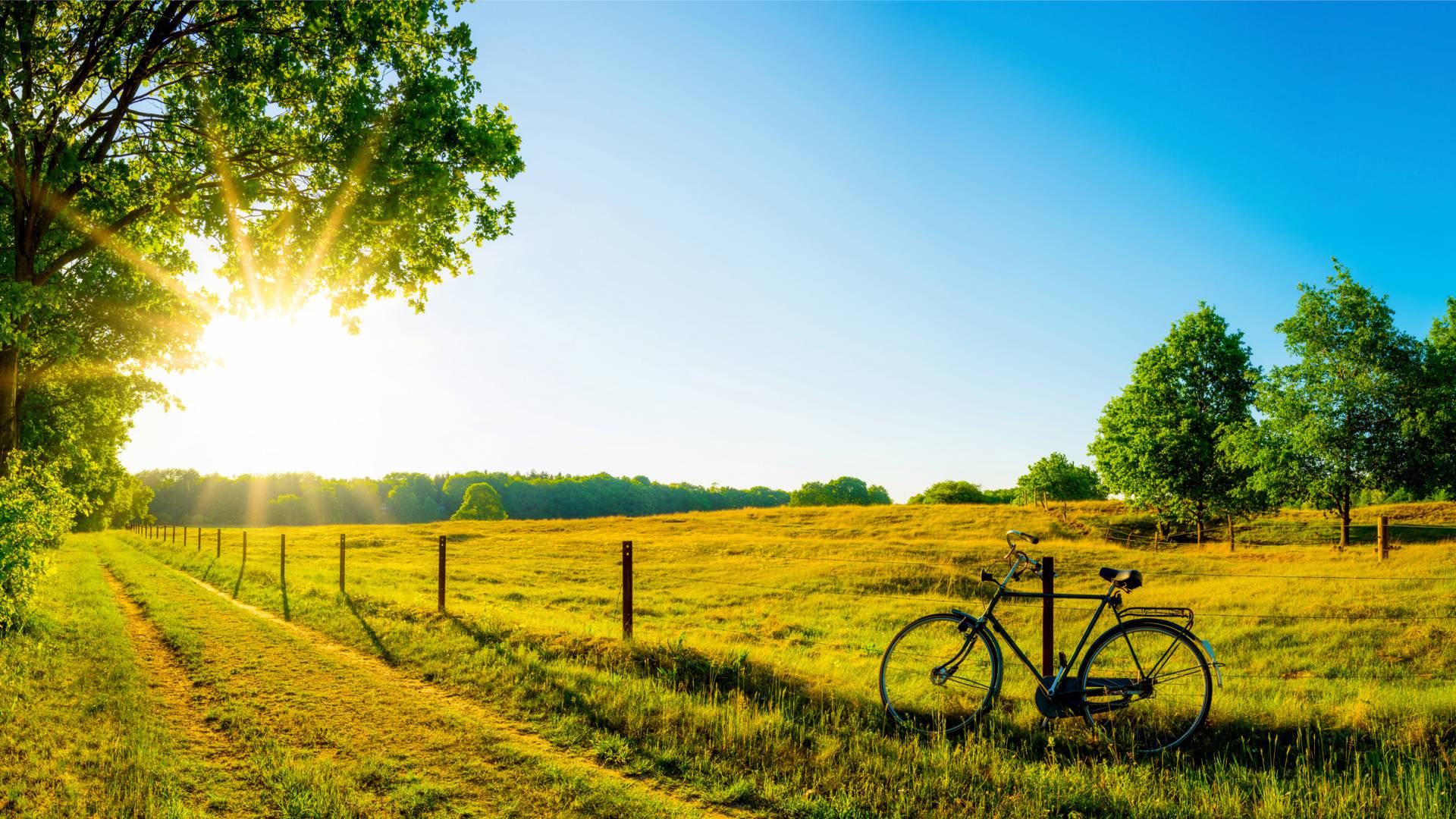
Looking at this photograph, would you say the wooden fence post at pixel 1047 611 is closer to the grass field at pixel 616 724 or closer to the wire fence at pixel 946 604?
the grass field at pixel 616 724

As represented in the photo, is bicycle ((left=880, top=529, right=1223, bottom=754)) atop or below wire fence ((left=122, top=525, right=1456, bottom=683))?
atop

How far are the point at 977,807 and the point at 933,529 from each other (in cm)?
4798

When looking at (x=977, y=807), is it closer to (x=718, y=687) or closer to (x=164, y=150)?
(x=718, y=687)

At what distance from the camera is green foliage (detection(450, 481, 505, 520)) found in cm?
9194

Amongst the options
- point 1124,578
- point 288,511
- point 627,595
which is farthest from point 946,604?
point 288,511

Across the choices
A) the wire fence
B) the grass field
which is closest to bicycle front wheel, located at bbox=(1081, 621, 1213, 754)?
the grass field

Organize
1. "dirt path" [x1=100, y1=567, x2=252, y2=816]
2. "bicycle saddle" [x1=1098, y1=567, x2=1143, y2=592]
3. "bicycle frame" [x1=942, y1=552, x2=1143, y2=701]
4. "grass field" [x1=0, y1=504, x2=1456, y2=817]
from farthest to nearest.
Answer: "bicycle frame" [x1=942, y1=552, x2=1143, y2=701] → "bicycle saddle" [x1=1098, y1=567, x2=1143, y2=592] → "dirt path" [x1=100, y1=567, x2=252, y2=816] → "grass field" [x1=0, y1=504, x2=1456, y2=817]

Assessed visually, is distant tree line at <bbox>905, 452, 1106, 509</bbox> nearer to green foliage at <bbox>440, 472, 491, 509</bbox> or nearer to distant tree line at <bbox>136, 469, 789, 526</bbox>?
distant tree line at <bbox>136, 469, 789, 526</bbox>

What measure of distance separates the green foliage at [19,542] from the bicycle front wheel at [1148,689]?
48.0ft

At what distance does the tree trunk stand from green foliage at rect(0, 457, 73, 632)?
83 centimetres

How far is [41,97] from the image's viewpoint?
1121cm

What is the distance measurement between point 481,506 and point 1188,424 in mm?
83177

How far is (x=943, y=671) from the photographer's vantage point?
6594 millimetres

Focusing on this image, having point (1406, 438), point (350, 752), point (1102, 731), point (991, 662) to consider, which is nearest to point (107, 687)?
point (350, 752)
